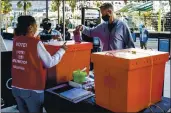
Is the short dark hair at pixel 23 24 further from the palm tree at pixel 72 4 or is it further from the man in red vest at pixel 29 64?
the palm tree at pixel 72 4

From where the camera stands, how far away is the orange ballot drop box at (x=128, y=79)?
1.45 metres

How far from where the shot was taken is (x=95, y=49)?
16.0 ft

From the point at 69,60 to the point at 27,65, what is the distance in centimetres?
40

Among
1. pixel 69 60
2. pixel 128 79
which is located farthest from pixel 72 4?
pixel 128 79

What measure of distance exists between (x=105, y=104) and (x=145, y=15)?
15631mm

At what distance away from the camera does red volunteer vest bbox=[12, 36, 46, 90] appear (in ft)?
5.90

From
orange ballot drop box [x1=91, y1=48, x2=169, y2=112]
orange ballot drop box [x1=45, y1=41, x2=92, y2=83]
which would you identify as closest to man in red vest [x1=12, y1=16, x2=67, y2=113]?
orange ballot drop box [x1=45, y1=41, x2=92, y2=83]

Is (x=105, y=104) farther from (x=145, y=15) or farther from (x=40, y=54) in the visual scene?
(x=145, y=15)

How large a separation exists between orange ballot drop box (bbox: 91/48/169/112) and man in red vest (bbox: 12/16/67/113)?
37 cm

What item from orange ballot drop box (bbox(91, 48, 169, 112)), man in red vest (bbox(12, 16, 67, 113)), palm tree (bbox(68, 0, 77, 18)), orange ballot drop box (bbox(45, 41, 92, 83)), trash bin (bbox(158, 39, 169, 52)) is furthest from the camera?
palm tree (bbox(68, 0, 77, 18))

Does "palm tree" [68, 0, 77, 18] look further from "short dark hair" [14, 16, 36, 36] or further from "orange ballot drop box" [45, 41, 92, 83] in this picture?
"short dark hair" [14, 16, 36, 36]

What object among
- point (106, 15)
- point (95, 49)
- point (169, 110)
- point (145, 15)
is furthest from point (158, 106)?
point (145, 15)

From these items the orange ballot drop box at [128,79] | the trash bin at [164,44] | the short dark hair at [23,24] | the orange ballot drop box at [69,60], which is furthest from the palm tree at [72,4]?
the orange ballot drop box at [128,79]

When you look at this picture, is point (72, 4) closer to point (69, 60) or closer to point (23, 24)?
point (69, 60)
